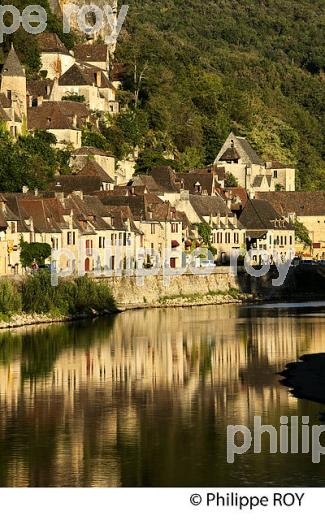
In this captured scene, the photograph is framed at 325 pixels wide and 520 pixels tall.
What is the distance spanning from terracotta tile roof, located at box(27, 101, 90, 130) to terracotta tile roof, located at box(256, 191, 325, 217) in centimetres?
2067

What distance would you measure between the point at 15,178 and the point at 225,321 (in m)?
28.0

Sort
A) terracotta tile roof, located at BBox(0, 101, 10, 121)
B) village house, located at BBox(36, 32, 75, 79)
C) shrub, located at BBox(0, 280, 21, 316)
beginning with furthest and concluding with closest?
village house, located at BBox(36, 32, 75, 79), terracotta tile roof, located at BBox(0, 101, 10, 121), shrub, located at BBox(0, 280, 21, 316)

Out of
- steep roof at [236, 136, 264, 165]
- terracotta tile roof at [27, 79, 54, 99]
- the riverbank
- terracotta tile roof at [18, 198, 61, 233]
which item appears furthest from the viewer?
steep roof at [236, 136, 264, 165]

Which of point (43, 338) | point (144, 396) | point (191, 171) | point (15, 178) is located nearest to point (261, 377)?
point (144, 396)

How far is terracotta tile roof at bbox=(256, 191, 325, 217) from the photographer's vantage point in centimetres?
13250

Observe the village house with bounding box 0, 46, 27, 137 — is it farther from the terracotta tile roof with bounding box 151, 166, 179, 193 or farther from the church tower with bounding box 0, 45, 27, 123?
the terracotta tile roof with bounding box 151, 166, 179, 193

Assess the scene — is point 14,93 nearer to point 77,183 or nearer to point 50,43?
point 77,183

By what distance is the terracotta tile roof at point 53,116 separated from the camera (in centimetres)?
11500

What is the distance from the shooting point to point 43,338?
218 ft

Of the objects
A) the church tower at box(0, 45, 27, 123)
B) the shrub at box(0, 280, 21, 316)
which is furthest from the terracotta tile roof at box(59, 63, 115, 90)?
the shrub at box(0, 280, 21, 316)

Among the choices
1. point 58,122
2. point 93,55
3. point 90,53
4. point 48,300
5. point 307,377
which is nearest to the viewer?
point 307,377

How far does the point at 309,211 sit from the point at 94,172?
30.1 meters

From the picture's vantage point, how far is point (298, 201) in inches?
5295

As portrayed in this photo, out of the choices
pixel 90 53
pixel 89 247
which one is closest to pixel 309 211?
pixel 90 53
